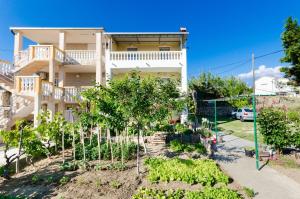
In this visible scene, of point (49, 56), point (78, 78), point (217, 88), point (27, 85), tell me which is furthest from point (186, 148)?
point (217, 88)

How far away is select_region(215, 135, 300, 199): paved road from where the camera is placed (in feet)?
21.3

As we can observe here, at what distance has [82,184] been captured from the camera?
276 inches

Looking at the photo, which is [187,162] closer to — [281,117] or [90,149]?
[90,149]

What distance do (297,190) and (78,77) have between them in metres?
20.3

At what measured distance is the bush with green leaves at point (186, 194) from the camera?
232 inches

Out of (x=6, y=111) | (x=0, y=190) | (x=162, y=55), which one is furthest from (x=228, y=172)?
(x=6, y=111)

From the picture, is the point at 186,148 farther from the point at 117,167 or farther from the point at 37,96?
the point at 37,96

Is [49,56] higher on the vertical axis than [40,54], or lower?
lower

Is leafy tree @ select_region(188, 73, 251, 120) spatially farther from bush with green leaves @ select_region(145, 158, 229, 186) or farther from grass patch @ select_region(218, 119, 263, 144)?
bush with green leaves @ select_region(145, 158, 229, 186)

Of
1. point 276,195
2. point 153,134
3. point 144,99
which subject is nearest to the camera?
point 276,195

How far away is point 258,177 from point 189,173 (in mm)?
2641

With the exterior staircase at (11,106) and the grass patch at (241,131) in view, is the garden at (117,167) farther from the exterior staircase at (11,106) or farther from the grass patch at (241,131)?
the grass patch at (241,131)

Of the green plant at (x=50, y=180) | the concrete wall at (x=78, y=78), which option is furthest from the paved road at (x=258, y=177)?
the concrete wall at (x=78, y=78)

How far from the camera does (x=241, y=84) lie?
130 ft
